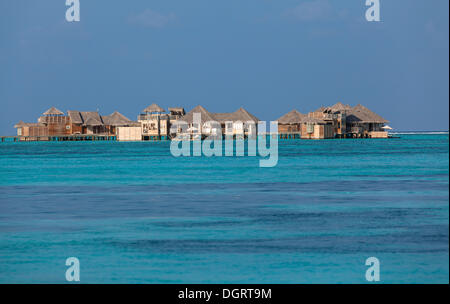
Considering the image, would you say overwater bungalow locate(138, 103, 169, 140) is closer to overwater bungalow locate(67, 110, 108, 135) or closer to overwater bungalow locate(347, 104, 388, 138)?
overwater bungalow locate(67, 110, 108, 135)

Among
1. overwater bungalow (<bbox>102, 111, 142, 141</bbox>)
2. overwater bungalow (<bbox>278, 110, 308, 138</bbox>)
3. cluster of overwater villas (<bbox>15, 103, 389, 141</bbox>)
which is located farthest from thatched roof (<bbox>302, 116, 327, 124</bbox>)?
overwater bungalow (<bbox>102, 111, 142, 141</bbox>)

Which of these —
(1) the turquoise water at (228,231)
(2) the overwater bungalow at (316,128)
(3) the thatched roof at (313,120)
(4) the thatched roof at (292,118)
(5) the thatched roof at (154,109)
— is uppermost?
(5) the thatched roof at (154,109)

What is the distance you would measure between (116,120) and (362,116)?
4217 cm

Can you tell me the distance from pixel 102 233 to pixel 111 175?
2130 cm

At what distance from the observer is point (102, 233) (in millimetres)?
17938

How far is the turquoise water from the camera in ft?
45.3

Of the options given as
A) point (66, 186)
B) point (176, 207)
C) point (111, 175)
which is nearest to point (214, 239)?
point (176, 207)

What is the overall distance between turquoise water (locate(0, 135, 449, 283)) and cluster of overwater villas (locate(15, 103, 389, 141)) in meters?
76.7

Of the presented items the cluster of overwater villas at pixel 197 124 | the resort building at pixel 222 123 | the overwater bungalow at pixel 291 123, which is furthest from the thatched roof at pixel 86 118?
the overwater bungalow at pixel 291 123

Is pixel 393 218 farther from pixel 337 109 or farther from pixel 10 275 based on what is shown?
pixel 337 109

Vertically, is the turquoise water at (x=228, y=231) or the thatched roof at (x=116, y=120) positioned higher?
the thatched roof at (x=116, y=120)

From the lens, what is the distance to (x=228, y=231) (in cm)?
1792

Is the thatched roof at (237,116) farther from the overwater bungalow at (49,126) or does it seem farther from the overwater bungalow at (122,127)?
the overwater bungalow at (49,126)

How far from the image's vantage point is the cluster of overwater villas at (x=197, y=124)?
109312 mm
